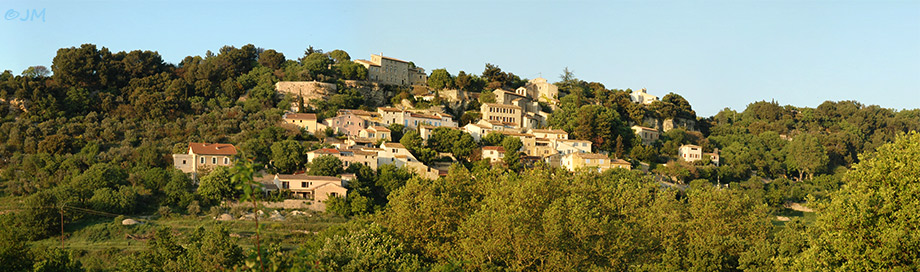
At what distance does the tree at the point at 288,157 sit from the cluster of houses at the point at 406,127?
761 mm

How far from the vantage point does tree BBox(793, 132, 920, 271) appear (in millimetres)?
14164

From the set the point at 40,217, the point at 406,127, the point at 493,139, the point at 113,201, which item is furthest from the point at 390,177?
the point at 40,217

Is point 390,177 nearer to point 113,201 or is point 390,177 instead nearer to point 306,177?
point 306,177

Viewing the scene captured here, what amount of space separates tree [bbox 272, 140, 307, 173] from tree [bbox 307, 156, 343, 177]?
1851 millimetres

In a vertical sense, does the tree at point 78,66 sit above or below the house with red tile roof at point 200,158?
above

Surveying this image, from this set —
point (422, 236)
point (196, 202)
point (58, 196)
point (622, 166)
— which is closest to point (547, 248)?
point (422, 236)

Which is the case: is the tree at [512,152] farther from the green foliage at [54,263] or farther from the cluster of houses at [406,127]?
the green foliage at [54,263]

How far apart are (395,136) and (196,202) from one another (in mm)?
20177

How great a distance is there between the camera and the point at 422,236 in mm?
30172

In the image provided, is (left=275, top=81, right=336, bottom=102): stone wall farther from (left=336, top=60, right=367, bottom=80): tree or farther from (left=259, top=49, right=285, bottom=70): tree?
(left=259, top=49, right=285, bottom=70): tree

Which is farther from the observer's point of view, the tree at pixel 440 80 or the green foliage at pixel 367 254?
the tree at pixel 440 80

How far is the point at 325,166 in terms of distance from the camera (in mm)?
52438

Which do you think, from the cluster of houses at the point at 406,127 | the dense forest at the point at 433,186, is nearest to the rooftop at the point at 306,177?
the cluster of houses at the point at 406,127

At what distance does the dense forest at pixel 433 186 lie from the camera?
798 inches
